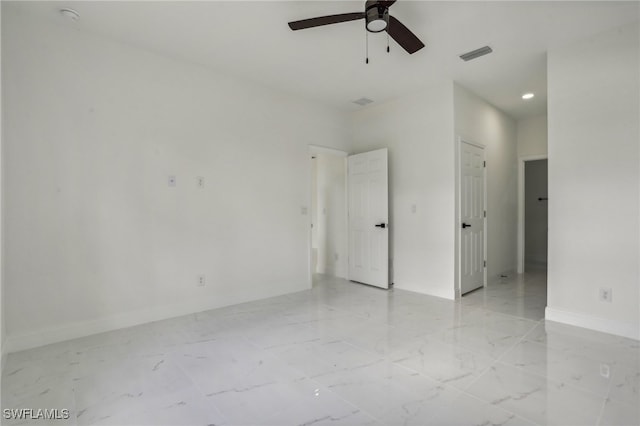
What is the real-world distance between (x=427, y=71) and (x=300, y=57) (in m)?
1.57

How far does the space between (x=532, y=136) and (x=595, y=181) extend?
3.02 meters

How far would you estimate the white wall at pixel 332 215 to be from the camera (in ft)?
17.6

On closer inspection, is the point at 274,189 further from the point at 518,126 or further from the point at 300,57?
the point at 518,126

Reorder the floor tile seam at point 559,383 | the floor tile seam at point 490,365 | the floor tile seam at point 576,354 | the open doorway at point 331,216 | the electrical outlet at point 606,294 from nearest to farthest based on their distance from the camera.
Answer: the floor tile seam at point 559,383 → the floor tile seam at point 490,365 → the floor tile seam at point 576,354 → the electrical outlet at point 606,294 → the open doorway at point 331,216

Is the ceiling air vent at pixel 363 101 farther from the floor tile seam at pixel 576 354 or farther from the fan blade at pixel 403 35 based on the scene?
the floor tile seam at pixel 576 354

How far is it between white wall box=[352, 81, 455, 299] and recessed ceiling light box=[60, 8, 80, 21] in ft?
12.4

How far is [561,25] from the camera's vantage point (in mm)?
2811

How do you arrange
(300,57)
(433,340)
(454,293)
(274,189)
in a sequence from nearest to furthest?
(433,340) → (300,57) → (454,293) → (274,189)

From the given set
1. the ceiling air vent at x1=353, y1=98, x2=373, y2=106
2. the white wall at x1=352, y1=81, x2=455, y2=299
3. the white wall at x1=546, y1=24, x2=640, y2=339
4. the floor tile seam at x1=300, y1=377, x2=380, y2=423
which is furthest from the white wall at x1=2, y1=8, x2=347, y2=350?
the white wall at x1=546, y1=24, x2=640, y2=339

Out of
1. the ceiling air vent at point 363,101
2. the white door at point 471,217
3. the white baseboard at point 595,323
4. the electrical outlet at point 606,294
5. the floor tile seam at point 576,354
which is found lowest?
the floor tile seam at point 576,354

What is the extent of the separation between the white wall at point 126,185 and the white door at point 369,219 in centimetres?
127

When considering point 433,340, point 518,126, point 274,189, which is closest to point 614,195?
point 433,340

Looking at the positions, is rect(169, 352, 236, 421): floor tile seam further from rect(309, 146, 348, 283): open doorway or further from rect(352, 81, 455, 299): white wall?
rect(352, 81, 455, 299): white wall

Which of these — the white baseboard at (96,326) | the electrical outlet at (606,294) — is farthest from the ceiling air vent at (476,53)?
the white baseboard at (96,326)
